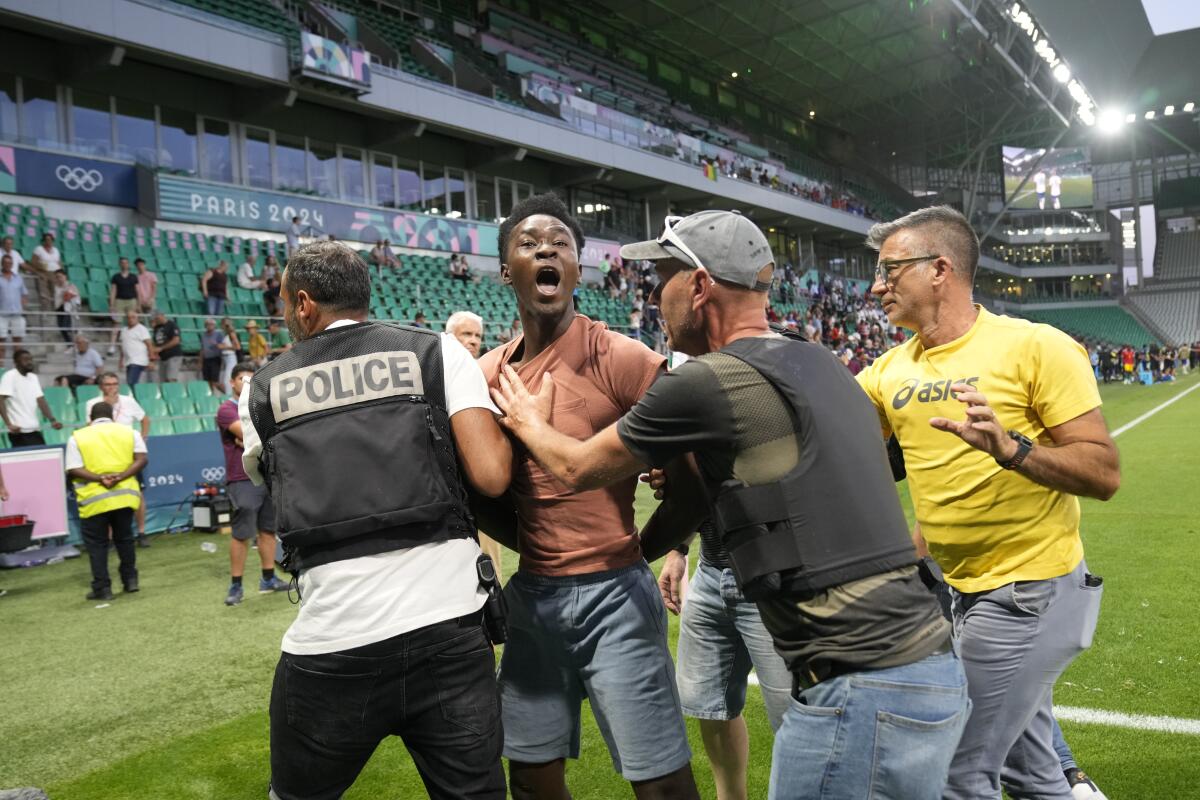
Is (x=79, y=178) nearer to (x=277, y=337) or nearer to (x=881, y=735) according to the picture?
(x=277, y=337)

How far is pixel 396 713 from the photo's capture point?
2.47m

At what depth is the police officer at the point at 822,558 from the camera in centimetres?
201

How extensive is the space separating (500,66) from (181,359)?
19469 millimetres

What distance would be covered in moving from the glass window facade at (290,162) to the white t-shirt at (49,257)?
868 centimetres

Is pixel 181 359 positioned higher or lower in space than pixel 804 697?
higher

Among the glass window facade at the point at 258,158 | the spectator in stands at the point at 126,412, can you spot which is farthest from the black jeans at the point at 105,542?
the glass window facade at the point at 258,158

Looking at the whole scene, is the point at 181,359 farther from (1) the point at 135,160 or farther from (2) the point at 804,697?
(2) the point at 804,697

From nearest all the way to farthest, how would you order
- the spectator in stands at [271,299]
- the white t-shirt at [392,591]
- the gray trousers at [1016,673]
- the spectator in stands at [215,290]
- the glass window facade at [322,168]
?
1. the white t-shirt at [392,591]
2. the gray trousers at [1016,673]
3. the spectator in stands at [215,290]
4. the spectator in stands at [271,299]
5. the glass window facade at [322,168]

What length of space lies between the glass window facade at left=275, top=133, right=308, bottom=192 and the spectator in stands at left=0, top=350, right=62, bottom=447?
1295 centimetres

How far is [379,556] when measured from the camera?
2449mm

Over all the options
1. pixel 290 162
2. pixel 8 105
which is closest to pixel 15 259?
pixel 8 105

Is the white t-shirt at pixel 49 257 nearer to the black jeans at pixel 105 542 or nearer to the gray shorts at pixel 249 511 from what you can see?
the black jeans at pixel 105 542

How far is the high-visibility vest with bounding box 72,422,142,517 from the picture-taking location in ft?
27.4

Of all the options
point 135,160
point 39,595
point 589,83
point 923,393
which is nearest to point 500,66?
point 589,83
